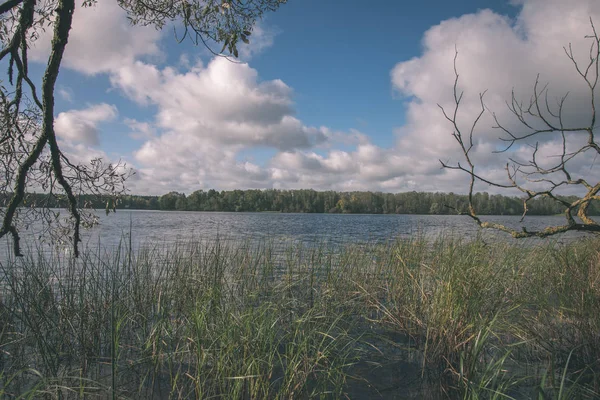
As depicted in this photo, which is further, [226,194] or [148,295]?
[226,194]

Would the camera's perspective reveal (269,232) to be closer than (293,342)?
No

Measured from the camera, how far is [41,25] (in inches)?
173

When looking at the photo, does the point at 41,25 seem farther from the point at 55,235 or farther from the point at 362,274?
the point at 362,274

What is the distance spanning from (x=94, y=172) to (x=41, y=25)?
2.02 metres

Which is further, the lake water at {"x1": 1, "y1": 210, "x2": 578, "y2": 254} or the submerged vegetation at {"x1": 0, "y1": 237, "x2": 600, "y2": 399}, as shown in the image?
the lake water at {"x1": 1, "y1": 210, "x2": 578, "y2": 254}

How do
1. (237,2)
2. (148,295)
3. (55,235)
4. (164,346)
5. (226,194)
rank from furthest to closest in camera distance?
(226,194)
(148,295)
(55,235)
(237,2)
(164,346)

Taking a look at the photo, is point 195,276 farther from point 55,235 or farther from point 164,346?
point 55,235

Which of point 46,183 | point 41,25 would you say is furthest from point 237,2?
point 46,183

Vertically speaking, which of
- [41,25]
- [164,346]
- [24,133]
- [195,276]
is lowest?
[164,346]

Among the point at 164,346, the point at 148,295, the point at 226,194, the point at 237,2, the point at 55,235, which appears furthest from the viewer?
the point at 226,194

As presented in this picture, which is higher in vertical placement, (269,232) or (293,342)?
(293,342)

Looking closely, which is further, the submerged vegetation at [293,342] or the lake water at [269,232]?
the lake water at [269,232]

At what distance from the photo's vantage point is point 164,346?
12.9 feet

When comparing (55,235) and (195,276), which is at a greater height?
(55,235)
